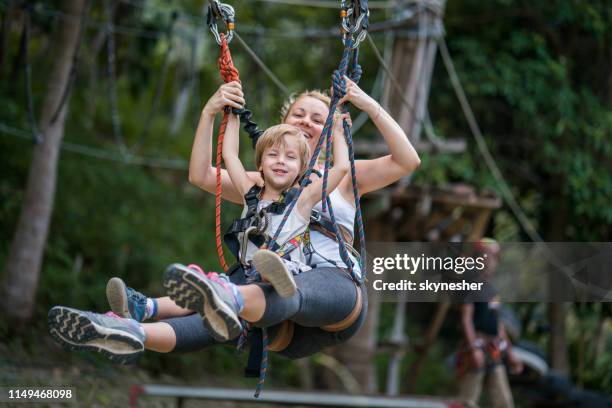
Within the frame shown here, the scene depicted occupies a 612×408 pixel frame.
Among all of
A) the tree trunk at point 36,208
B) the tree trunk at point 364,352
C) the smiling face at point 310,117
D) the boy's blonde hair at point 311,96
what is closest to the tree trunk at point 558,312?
the tree trunk at point 364,352

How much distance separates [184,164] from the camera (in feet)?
24.1

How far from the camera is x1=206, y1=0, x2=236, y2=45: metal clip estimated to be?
2.79m

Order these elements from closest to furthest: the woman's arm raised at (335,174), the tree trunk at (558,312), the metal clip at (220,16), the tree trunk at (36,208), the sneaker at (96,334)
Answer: the sneaker at (96,334)
the woman's arm raised at (335,174)
the metal clip at (220,16)
the tree trunk at (36,208)
the tree trunk at (558,312)

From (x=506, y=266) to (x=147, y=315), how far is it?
519cm

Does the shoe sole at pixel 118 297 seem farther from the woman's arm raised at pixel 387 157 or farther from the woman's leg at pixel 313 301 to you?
the woman's arm raised at pixel 387 157

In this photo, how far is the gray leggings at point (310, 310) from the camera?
2.30 m

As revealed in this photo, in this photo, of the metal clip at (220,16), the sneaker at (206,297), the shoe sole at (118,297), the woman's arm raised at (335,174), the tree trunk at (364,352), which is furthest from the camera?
the tree trunk at (364,352)

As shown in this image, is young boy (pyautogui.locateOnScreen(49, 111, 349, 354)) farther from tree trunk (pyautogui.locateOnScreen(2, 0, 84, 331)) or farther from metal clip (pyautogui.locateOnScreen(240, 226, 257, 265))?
tree trunk (pyautogui.locateOnScreen(2, 0, 84, 331))

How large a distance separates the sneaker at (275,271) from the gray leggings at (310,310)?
45mm

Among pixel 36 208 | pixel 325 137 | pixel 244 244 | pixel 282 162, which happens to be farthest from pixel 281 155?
pixel 36 208

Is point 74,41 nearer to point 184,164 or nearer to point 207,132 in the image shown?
point 184,164

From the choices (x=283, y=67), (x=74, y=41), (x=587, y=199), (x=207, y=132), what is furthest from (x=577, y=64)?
(x=207, y=132)

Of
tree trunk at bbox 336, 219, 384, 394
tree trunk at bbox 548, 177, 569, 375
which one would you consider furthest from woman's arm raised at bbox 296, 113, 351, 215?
tree trunk at bbox 548, 177, 569, 375

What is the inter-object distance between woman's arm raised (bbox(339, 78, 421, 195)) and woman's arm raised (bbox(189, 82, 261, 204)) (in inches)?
12.7
